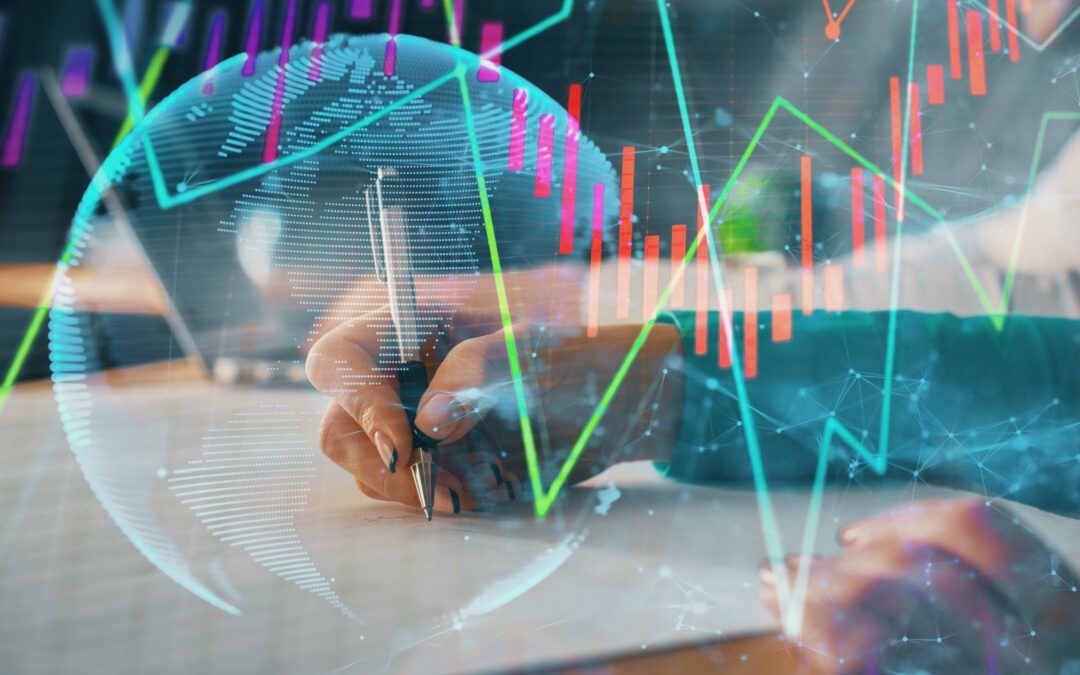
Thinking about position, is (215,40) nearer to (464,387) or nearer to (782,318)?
(464,387)

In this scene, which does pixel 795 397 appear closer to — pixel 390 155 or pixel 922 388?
pixel 922 388

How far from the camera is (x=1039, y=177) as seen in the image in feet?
1.35

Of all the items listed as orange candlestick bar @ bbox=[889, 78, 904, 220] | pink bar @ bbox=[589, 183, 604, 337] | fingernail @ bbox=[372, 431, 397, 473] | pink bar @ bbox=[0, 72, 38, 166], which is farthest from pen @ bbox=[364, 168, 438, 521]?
orange candlestick bar @ bbox=[889, 78, 904, 220]

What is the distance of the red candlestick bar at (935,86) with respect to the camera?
0.41m

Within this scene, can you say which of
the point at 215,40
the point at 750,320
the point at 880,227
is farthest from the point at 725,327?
the point at 215,40

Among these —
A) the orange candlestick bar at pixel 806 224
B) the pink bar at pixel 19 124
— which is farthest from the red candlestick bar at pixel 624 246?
the pink bar at pixel 19 124

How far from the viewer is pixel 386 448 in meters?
0.30

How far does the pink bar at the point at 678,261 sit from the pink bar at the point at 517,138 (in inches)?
4.2

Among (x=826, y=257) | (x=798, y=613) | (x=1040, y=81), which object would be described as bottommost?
(x=798, y=613)

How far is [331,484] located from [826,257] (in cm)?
33

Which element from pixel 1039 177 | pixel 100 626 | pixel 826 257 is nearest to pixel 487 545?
pixel 100 626

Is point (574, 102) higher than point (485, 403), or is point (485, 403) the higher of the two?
point (574, 102)

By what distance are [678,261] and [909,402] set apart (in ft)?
0.58

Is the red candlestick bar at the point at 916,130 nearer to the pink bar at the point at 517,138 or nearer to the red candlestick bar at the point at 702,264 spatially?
the red candlestick bar at the point at 702,264
